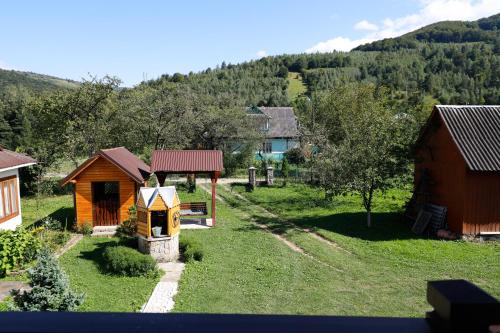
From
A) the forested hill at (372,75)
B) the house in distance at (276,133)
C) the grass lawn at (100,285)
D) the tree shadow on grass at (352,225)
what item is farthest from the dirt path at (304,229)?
the forested hill at (372,75)

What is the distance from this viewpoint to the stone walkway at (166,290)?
36.3 feet

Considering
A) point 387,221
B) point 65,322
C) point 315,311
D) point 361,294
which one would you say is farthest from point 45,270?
point 387,221

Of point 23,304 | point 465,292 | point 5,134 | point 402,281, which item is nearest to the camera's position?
point 465,292

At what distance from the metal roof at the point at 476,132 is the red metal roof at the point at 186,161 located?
10.7m

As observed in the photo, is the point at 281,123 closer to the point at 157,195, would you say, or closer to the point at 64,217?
the point at 64,217

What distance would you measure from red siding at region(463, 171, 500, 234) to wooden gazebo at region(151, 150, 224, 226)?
11035mm

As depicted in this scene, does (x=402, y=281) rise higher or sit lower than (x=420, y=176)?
lower

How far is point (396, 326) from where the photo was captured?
4.62 feet

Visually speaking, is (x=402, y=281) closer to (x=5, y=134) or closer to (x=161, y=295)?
(x=161, y=295)

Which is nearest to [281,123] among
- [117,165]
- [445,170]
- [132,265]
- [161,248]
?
[445,170]

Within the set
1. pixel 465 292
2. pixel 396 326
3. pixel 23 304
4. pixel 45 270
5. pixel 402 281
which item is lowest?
pixel 402 281

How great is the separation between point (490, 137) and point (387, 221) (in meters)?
6.09

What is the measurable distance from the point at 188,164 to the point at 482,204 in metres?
13.2

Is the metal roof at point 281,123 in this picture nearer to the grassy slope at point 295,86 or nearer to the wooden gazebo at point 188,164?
the wooden gazebo at point 188,164
